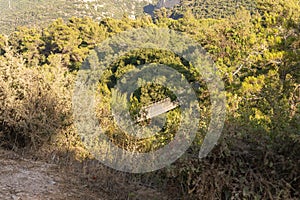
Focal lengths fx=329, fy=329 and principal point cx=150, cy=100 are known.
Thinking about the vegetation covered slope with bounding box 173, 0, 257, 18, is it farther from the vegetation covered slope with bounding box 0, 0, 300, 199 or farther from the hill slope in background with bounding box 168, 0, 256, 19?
the vegetation covered slope with bounding box 0, 0, 300, 199

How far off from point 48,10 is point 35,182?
4251cm

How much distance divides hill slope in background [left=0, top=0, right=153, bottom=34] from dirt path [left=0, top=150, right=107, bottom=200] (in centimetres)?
3320

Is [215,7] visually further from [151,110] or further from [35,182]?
[35,182]

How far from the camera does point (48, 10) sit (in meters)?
41.5

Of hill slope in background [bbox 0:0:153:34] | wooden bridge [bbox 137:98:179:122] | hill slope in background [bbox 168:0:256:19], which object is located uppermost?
wooden bridge [bbox 137:98:179:122]

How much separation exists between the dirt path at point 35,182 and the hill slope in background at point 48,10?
33196 mm

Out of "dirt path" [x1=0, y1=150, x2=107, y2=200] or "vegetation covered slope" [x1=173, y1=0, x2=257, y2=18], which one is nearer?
"dirt path" [x1=0, y1=150, x2=107, y2=200]

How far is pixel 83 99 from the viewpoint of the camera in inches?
144

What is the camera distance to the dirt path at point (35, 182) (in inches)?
87.0

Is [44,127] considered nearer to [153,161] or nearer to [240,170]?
[153,161]

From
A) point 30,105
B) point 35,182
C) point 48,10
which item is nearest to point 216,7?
point 48,10

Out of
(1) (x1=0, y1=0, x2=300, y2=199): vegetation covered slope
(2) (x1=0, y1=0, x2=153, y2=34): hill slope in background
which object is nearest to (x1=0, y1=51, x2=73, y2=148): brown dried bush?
(1) (x1=0, y1=0, x2=300, y2=199): vegetation covered slope

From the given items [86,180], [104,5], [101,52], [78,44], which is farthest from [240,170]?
[104,5]

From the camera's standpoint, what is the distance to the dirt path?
2.21 metres
